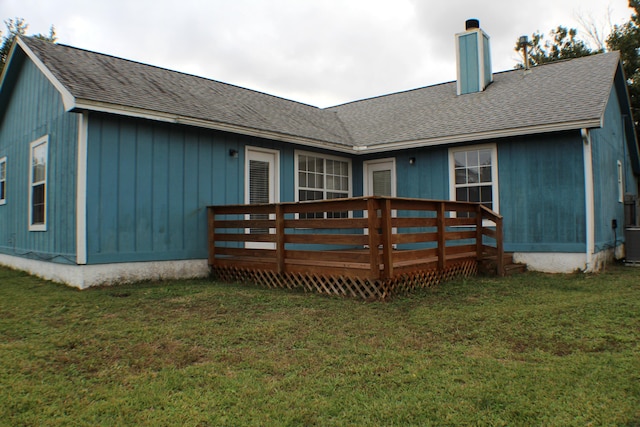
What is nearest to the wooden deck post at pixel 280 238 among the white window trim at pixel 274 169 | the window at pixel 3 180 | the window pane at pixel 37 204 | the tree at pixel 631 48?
the white window trim at pixel 274 169

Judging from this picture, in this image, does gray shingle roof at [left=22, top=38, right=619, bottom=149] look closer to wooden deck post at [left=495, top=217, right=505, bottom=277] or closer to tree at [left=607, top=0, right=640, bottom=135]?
wooden deck post at [left=495, top=217, right=505, bottom=277]

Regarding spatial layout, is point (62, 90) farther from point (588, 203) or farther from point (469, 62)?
point (469, 62)

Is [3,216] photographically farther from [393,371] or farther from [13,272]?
[393,371]

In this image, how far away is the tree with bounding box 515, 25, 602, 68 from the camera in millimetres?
23027

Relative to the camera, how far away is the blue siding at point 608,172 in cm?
845

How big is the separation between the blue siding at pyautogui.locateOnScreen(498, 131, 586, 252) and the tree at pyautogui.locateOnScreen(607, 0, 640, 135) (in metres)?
13.4

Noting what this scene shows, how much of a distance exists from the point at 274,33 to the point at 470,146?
962 centimetres

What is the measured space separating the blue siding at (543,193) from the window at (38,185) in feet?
27.1

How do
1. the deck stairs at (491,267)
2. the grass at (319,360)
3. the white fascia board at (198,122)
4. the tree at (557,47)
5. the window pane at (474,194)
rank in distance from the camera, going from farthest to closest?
the tree at (557,47), the window pane at (474,194), the deck stairs at (491,267), the white fascia board at (198,122), the grass at (319,360)

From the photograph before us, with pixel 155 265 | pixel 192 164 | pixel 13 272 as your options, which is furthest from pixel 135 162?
pixel 13 272

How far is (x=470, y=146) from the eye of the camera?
905 centimetres

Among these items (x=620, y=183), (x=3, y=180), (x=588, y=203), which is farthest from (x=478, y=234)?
(x=3, y=180)

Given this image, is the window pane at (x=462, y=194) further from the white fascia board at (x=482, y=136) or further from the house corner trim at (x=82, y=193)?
the house corner trim at (x=82, y=193)

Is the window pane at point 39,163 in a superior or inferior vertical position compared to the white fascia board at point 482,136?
inferior
